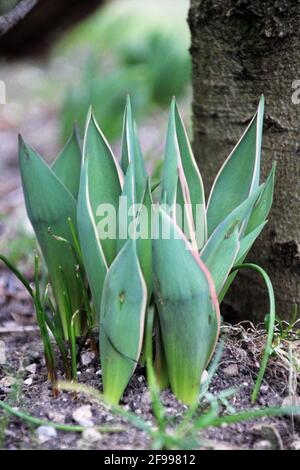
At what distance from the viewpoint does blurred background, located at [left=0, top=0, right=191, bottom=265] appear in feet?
9.62

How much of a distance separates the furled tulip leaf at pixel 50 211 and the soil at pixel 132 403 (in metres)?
0.16

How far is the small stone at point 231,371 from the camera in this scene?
117 cm

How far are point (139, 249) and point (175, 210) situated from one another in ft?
0.28

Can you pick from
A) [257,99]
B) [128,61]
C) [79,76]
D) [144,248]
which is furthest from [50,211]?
[79,76]

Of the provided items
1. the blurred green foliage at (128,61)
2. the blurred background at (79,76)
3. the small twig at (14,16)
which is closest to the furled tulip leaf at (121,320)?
the small twig at (14,16)

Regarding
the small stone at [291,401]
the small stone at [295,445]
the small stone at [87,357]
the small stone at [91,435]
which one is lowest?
the small stone at [295,445]

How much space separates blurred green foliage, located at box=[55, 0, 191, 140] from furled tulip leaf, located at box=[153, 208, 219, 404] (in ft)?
6.00

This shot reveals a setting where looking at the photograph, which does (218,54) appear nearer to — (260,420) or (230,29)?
(230,29)

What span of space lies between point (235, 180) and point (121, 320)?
37cm

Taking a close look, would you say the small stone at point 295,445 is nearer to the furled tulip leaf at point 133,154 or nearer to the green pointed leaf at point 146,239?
the green pointed leaf at point 146,239

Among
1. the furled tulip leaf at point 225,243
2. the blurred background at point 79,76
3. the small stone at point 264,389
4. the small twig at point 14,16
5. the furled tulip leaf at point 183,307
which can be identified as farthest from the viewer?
the blurred background at point 79,76

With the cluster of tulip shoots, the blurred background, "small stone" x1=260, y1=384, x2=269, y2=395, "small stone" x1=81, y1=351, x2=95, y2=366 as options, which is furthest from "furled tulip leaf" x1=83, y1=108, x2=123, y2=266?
the blurred background

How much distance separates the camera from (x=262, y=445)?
3.30 feet

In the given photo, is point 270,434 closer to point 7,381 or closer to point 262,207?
point 262,207
